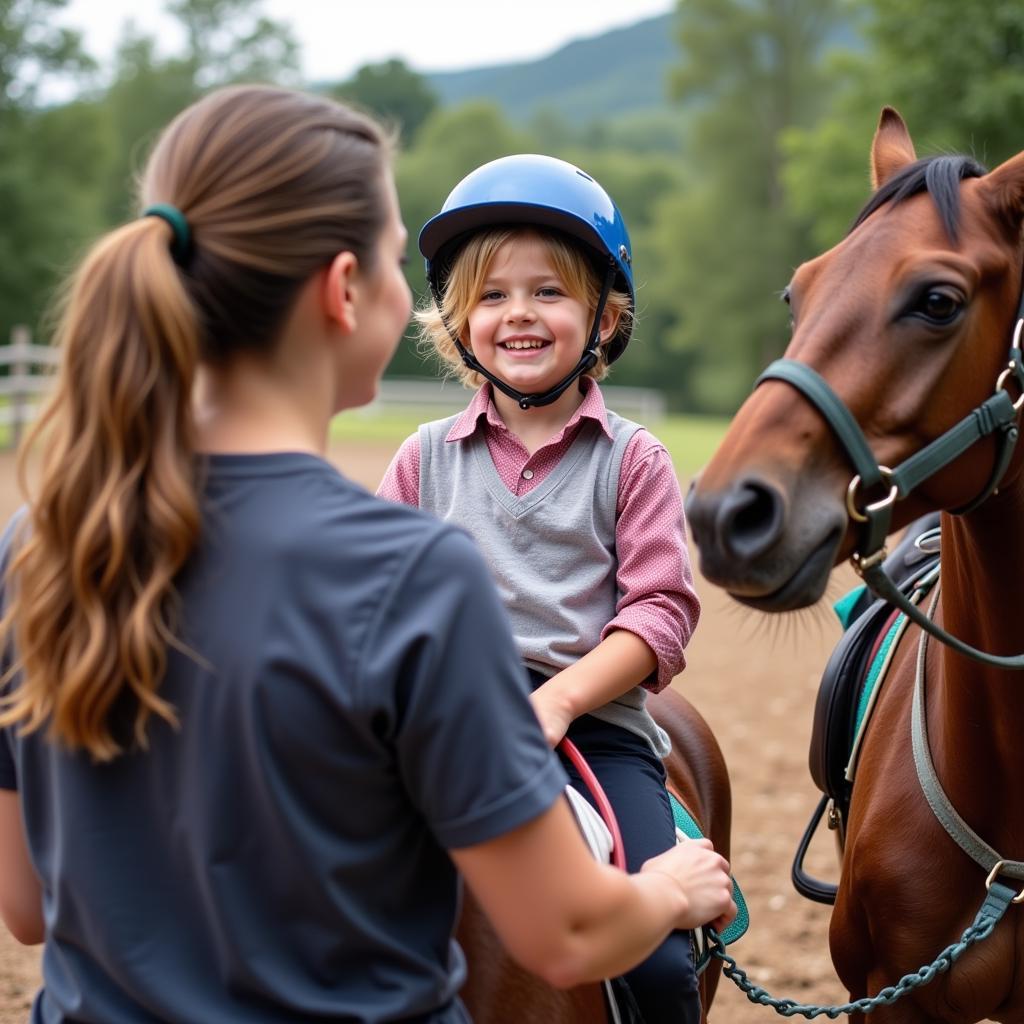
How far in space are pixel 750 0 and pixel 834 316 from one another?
52838mm

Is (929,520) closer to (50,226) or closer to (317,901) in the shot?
(317,901)

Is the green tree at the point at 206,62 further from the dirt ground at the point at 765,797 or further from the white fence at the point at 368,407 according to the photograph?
the dirt ground at the point at 765,797

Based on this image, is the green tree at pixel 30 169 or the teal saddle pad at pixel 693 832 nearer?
the teal saddle pad at pixel 693 832

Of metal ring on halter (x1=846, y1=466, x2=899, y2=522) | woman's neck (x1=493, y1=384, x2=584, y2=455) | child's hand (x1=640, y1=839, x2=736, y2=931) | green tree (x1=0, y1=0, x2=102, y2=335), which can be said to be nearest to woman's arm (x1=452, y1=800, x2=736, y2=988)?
child's hand (x1=640, y1=839, x2=736, y2=931)

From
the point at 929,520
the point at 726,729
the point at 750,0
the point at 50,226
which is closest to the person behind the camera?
the point at 929,520

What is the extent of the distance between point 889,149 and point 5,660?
2.36 metres

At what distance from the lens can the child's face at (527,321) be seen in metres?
2.77

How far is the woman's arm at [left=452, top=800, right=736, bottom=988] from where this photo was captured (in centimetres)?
144

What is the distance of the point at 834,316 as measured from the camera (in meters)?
2.29

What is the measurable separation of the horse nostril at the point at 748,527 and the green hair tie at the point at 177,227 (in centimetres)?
98

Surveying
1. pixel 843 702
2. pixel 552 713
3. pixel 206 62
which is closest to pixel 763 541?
pixel 552 713

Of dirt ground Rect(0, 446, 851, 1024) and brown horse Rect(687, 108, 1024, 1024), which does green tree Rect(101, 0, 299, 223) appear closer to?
dirt ground Rect(0, 446, 851, 1024)

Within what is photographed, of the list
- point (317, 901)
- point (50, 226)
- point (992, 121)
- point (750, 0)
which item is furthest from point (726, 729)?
point (750, 0)

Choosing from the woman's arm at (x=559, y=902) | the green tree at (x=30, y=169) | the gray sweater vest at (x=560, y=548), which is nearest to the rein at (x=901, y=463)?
the gray sweater vest at (x=560, y=548)
